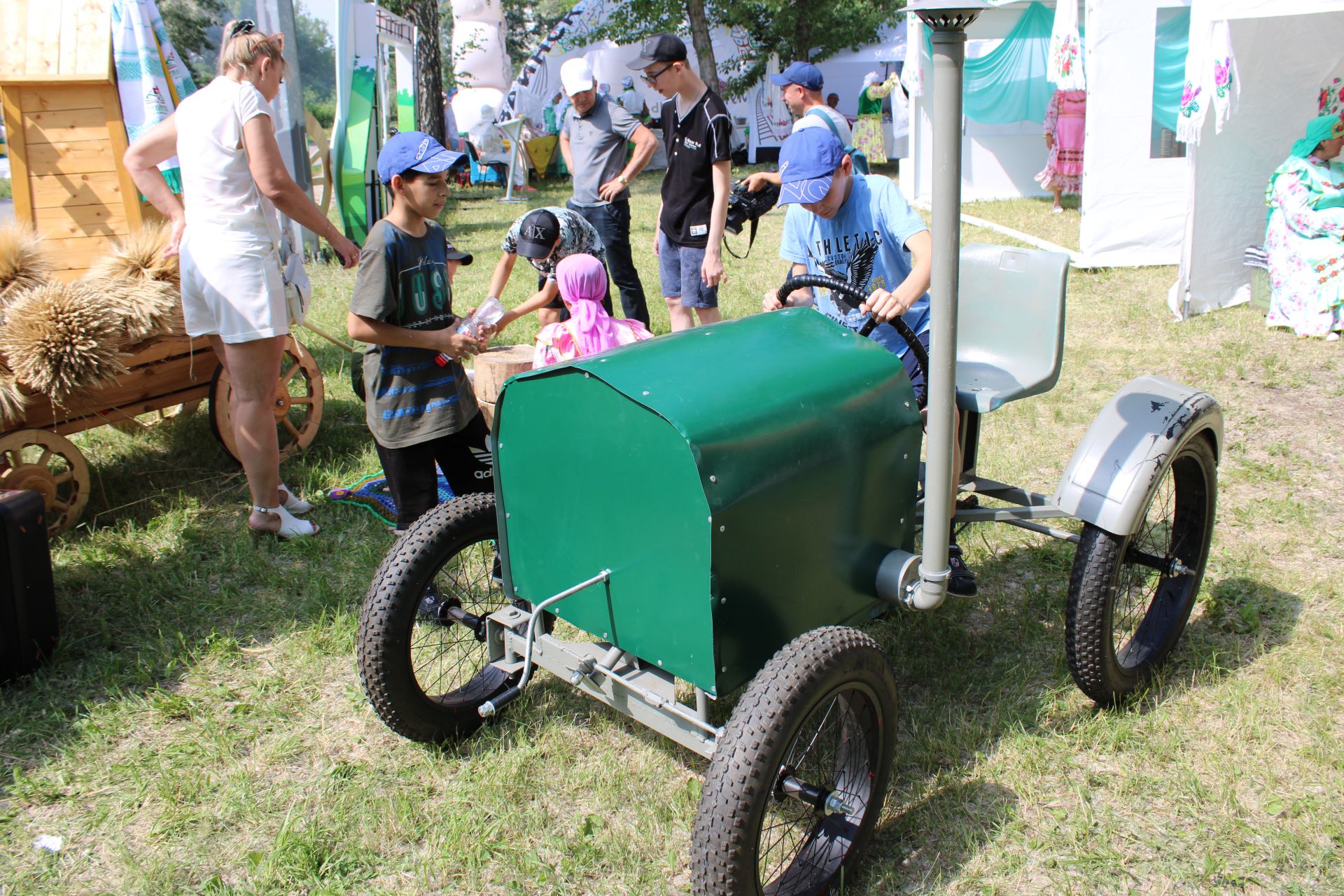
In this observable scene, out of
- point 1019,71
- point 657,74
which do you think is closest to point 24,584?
point 657,74

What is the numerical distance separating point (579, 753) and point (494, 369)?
195 cm

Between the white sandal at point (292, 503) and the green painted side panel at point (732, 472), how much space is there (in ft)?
6.80

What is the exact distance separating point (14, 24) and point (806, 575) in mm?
6463

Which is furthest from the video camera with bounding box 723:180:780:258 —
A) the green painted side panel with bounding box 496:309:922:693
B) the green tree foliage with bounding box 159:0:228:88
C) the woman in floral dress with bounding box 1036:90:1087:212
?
the green tree foliage with bounding box 159:0:228:88

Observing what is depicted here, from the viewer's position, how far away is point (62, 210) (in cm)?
607

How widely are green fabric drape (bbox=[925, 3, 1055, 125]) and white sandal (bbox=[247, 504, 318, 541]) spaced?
11088 mm

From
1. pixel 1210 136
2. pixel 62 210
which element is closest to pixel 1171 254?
pixel 1210 136

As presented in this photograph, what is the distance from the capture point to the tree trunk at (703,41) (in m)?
19.3

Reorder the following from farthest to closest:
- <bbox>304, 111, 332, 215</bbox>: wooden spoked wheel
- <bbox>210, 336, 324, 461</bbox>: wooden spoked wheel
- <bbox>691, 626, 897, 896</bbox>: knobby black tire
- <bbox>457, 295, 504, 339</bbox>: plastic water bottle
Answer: <bbox>304, 111, 332, 215</bbox>: wooden spoked wheel → <bbox>210, 336, 324, 461</bbox>: wooden spoked wheel → <bbox>457, 295, 504, 339</bbox>: plastic water bottle → <bbox>691, 626, 897, 896</bbox>: knobby black tire

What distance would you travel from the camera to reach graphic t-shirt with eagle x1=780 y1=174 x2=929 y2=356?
122 inches

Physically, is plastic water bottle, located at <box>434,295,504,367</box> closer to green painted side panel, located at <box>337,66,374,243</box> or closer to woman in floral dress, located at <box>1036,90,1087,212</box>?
green painted side panel, located at <box>337,66,374,243</box>

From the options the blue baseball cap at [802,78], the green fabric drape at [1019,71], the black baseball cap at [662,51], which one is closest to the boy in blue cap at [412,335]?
the black baseball cap at [662,51]

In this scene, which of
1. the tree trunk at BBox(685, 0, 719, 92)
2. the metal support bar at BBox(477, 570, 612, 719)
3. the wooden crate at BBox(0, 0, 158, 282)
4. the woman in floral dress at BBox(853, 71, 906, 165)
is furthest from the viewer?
the tree trunk at BBox(685, 0, 719, 92)

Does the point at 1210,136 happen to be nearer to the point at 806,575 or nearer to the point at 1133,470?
the point at 1133,470
